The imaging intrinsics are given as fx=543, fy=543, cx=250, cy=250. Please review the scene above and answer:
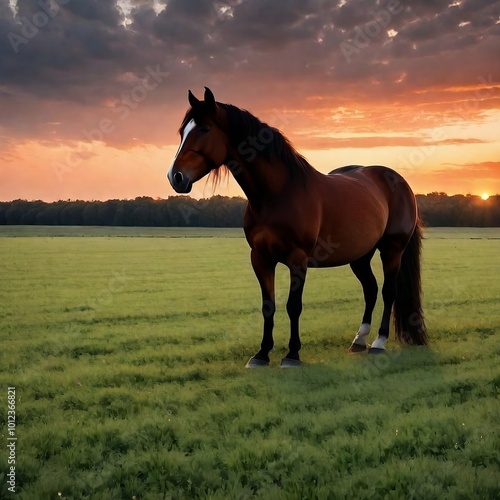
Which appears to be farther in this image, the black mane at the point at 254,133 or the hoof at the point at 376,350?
the hoof at the point at 376,350

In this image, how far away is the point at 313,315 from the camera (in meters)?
11.2

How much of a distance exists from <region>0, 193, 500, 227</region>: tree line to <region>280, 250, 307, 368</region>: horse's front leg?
60.0 m

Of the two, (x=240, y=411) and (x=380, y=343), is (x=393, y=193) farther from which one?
(x=240, y=411)

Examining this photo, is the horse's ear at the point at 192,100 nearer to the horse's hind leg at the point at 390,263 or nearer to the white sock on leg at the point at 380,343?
the horse's hind leg at the point at 390,263

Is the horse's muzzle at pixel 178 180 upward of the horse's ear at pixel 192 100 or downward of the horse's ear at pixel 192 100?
downward

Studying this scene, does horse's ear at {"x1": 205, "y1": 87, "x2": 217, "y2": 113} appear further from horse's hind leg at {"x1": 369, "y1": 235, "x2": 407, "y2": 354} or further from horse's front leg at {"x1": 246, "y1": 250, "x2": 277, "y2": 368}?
horse's hind leg at {"x1": 369, "y1": 235, "x2": 407, "y2": 354}

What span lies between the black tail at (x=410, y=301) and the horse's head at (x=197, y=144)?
387cm

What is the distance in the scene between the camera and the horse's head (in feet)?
18.5

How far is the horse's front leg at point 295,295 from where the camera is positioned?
6367mm

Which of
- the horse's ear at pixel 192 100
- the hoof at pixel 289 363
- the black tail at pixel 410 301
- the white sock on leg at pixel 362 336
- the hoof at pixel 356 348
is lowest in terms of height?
the hoof at pixel 356 348

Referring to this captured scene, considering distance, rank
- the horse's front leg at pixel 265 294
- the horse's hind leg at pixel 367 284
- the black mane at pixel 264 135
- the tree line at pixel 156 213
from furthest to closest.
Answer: the tree line at pixel 156 213 < the horse's hind leg at pixel 367 284 < the horse's front leg at pixel 265 294 < the black mane at pixel 264 135

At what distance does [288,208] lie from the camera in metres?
6.29

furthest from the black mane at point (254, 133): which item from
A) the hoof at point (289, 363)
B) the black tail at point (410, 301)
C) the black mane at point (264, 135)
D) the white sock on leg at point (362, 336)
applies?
the black tail at point (410, 301)

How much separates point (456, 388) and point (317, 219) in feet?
7.96
